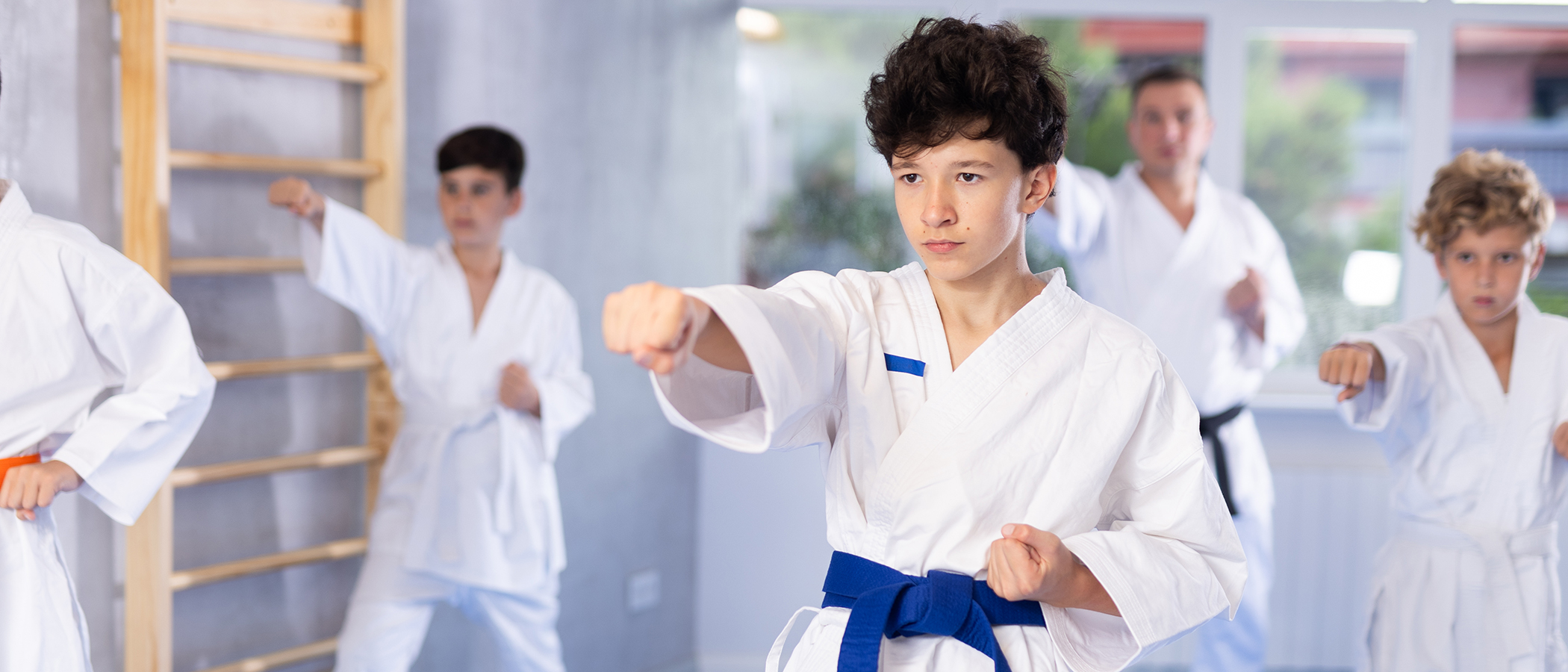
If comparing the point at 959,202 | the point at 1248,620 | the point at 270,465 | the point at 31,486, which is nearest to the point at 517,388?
the point at 270,465

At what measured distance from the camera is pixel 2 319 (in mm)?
1804

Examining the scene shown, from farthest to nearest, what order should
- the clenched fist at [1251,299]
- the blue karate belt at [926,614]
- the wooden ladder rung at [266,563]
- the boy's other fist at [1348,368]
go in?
the clenched fist at [1251,299] < the wooden ladder rung at [266,563] < the boy's other fist at [1348,368] < the blue karate belt at [926,614]

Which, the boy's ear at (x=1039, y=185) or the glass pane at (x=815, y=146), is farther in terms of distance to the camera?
the glass pane at (x=815, y=146)

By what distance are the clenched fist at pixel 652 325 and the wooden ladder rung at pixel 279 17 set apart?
6.17 feet

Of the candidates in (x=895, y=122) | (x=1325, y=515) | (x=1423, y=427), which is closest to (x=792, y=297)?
(x=895, y=122)

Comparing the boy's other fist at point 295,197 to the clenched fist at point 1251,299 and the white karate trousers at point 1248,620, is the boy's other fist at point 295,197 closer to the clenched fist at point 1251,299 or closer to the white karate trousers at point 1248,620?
the clenched fist at point 1251,299

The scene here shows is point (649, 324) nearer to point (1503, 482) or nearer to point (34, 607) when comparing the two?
point (34, 607)

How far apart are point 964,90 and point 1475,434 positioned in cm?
153

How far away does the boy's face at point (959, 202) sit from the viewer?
1.27m

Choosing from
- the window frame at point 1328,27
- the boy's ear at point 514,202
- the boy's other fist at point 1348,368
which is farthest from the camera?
the window frame at point 1328,27

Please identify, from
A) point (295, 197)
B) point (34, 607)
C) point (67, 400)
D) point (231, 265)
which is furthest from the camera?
point (231, 265)

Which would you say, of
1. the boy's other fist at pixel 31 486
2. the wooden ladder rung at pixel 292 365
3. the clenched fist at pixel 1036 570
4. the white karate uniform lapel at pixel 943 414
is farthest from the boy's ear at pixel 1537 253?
the boy's other fist at pixel 31 486

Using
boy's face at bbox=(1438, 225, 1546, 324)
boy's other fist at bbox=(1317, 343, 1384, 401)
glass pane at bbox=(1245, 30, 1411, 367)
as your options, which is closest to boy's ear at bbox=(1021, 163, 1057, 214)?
boy's other fist at bbox=(1317, 343, 1384, 401)

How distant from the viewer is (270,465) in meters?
2.55
